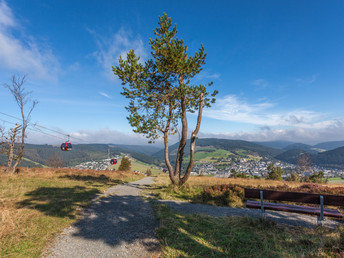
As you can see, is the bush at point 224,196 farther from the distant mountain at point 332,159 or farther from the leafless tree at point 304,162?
the distant mountain at point 332,159

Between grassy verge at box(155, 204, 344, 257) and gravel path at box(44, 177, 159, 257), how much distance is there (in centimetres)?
50

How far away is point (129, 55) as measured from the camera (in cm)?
1030

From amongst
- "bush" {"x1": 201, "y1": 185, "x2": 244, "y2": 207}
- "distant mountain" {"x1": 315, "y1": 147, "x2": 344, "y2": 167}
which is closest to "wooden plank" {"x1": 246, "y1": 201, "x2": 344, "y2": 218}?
"bush" {"x1": 201, "y1": 185, "x2": 244, "y2": 207}

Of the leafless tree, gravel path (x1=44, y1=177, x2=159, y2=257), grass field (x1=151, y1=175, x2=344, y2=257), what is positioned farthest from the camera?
the leafless tree

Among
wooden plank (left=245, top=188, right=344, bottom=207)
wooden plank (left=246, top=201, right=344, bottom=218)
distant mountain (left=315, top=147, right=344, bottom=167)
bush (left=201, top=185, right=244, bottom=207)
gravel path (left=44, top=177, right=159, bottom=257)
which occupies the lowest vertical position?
distant mountain (left=315, top=147, right=344, bottom=167)

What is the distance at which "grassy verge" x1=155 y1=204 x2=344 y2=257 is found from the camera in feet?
12.0

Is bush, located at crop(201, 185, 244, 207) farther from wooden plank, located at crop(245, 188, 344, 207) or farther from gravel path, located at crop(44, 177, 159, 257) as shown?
gravel path, located at crop(44, 177, 159, 257)

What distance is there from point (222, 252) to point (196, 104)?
32.1 feet

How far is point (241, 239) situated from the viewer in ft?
14.2

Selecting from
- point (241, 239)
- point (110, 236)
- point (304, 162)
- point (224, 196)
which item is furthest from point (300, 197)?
point (304, 162)

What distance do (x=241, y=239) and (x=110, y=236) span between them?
387 cm

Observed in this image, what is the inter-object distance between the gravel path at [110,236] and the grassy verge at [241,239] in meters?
0.50

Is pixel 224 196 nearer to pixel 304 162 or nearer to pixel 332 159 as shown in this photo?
pixel 304 162

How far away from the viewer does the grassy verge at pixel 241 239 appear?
3.66m
